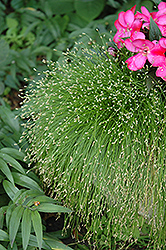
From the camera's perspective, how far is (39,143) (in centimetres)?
129

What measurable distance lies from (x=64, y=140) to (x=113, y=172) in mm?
246

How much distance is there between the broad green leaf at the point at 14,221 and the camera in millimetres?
1022

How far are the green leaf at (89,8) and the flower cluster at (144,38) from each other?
97cm

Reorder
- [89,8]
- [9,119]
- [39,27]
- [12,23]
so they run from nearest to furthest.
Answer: [9,119] → [89,8] → [39,27] → [12,23]

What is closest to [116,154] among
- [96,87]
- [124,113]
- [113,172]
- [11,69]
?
[113,172]

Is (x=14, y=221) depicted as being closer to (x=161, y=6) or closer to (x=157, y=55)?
(x=157, y=55)

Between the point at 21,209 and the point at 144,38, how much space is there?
0.83 m

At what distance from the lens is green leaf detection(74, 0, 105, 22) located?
216 cm

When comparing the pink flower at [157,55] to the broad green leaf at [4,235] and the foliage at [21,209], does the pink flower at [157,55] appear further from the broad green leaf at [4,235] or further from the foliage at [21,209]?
the broad green leaf at [4,235]

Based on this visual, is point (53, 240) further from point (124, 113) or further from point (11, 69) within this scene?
point (11, 69)

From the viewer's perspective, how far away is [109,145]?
Answer: 1.14m

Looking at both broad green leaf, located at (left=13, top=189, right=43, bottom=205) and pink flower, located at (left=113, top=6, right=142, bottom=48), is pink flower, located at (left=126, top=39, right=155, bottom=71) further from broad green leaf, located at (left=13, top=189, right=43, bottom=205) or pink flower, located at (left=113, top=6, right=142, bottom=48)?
broad green leaf, located at (left=13, top=189, right=43, bottom=205)

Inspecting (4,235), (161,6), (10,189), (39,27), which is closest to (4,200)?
(10,189)

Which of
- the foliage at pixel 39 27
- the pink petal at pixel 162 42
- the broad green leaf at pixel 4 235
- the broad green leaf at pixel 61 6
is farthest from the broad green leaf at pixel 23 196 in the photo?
the broad green leaf at pixel 61 6
